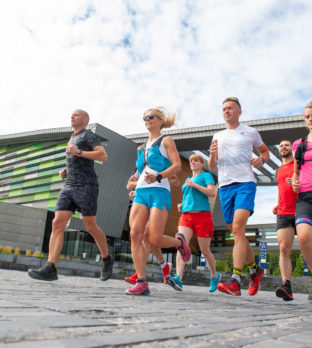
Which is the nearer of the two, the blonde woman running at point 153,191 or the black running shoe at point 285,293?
the blonde woman running at point 153,191

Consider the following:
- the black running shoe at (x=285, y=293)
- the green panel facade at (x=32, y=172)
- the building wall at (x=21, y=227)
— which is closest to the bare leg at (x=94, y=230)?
the black running shoe at (x=285, y=293)

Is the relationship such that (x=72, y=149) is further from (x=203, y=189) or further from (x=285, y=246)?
(x=285, y=246)

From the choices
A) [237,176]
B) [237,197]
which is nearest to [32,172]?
[237,176]

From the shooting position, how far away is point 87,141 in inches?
180

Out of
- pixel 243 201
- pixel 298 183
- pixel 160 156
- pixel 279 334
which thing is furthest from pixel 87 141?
pixel 279 334

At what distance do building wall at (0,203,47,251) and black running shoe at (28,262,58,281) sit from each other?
26392 millimetres

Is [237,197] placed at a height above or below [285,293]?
above

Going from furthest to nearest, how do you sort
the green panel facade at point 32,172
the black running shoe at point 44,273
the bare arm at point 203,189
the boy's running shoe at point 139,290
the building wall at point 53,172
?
the green panel facade at point 32,172 < the building wall at point 53,172 < the bare arm at point 203,189 < the black running shoe at point 44,273 < the boy's running shoe at point 139,290

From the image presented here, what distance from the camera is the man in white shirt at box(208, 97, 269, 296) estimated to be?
4.01m

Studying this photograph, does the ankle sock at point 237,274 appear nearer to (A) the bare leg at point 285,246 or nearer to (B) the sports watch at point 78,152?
(A) the bare leg at point 285,246

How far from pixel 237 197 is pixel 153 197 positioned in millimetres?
1055

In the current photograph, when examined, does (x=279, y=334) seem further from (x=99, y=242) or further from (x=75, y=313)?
(x=99, y=242)

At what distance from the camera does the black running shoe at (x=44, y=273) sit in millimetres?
3932

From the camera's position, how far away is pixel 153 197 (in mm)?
3660
